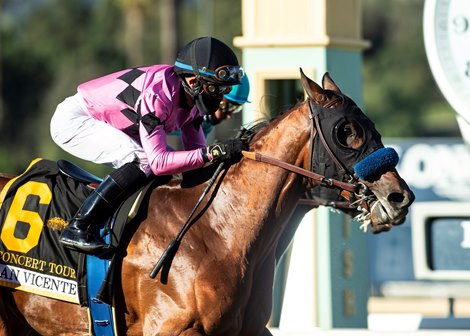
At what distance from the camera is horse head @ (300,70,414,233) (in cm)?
472

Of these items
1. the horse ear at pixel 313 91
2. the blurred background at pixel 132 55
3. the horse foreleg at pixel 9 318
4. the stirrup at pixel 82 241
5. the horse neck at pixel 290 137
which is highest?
the horse ear at pixel 313 91

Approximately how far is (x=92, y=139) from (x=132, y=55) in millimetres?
35802

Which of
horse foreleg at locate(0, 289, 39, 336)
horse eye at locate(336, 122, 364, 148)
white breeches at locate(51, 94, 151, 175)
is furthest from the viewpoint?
horse foreleg at locate(0, 289, 39, 336)

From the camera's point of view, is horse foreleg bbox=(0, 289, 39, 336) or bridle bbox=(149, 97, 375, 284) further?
horse foreleg bbox=(0, 289, 39, 336)

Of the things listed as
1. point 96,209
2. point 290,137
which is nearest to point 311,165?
point 290,137

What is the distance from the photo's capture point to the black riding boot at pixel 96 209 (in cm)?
500

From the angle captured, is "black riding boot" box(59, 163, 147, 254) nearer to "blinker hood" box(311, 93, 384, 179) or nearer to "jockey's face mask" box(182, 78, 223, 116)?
"jockey's face mask" box(182, 78, 223, 116)

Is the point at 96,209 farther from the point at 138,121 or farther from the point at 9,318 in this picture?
the point at 9,318

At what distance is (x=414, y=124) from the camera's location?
3734cm

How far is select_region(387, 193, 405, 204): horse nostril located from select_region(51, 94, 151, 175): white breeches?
45.6 inches

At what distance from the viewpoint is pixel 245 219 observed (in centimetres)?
499

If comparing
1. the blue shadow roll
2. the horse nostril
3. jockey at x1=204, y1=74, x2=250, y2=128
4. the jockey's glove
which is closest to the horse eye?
the blue shadow roll

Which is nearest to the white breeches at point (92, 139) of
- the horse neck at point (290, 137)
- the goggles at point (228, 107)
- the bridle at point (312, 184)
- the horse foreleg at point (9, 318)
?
the bridle at point (312, 184)

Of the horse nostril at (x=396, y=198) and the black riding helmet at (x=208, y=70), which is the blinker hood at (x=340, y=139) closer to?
the horse nostril at (x=396, y=198)
